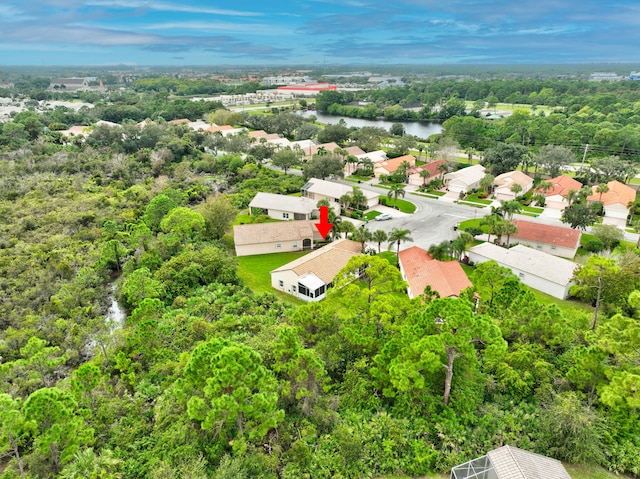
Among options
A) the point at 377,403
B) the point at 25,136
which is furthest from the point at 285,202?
the point at 25,136

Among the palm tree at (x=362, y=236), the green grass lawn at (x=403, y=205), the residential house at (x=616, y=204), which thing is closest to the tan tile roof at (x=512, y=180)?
the residential house at (x=616, y=204)

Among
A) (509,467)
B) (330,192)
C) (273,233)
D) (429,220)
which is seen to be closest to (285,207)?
(330,192)

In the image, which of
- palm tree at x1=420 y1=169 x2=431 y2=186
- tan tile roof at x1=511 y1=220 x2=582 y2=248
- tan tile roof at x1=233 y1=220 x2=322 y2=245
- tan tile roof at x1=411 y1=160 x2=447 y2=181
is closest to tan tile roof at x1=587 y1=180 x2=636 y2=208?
tan tile roof at x1=511 y1=220 x2=582 y2=248

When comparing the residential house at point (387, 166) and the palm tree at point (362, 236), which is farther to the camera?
the residential house at point (387, 166)

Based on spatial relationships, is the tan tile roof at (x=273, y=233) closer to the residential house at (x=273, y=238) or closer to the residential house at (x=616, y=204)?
the residential house at (x=273, y=238)

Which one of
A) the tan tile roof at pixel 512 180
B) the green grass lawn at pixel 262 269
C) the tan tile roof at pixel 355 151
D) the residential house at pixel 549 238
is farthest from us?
the tan tile roof at pixel 355 151

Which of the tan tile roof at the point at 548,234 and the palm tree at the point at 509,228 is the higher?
the palm tree at the point at 509,228

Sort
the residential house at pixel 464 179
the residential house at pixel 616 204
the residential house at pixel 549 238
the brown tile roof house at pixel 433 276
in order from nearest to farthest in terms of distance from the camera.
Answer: the brown tile roof house at pixel 433 276 → the residential house at pixel 549 238 → the residential house at pixel 616 204 → the residential house at pixel 464 179

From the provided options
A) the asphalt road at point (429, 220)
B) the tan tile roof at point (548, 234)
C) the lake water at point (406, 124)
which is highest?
the lake water at point (406, 124)

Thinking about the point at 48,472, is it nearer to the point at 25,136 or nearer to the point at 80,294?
the point at 80,294
